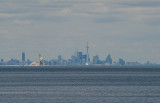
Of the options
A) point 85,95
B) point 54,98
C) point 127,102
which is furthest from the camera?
point 85,95

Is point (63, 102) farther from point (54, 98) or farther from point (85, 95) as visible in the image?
point (85, 95)

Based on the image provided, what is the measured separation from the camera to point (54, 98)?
8344 cm

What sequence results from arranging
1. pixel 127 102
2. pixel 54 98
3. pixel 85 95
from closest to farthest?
pixel 127 102 → pixel 54 98 → pixel 85 95

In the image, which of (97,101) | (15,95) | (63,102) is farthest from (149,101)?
(15,95)

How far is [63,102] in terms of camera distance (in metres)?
77.5

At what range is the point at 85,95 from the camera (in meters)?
89.5

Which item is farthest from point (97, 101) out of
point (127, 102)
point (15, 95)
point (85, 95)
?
point (15, 95)

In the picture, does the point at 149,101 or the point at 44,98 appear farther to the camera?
the point at 44,98

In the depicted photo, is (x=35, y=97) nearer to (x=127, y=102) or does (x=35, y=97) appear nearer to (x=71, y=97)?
(x=71, y=97)

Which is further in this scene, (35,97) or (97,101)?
(35,97)

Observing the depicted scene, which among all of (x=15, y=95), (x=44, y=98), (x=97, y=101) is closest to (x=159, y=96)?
(x=97, y=101)

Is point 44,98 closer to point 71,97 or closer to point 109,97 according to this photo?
point 71,97

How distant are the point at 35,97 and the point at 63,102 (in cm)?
940

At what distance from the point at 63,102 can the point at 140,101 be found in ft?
37.6
